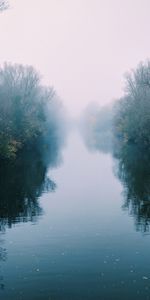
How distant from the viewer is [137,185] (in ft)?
137

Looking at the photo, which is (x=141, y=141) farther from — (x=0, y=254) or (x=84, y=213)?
(x=0, y=254)

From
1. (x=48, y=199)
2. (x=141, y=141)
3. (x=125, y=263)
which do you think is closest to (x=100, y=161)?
(x=141, y=141)

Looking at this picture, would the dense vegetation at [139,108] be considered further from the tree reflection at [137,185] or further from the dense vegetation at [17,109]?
the dense vegetation at [17,109]

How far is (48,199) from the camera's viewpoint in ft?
120

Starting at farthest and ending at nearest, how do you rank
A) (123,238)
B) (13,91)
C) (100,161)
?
(13,91)
(100,161)
(123,238)

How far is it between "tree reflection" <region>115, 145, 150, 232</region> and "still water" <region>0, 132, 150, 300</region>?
0.84 ft

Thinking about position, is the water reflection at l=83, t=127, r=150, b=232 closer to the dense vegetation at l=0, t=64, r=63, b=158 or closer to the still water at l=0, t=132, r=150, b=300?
the still water at l=0, t=132, r=150, b=300

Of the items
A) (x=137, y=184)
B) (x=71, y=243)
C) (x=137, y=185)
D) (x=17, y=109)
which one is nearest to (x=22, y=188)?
(x=137, y=185)

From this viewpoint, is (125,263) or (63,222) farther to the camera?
(63,222)

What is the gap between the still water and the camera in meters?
17.8

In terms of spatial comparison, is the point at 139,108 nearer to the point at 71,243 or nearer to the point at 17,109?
the point at 17,109

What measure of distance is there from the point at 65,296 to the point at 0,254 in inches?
255

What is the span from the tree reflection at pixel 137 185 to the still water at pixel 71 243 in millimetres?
256

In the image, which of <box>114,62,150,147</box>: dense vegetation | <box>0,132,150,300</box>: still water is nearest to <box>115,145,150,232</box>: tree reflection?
<box>0,132,150,300</box>: still water
